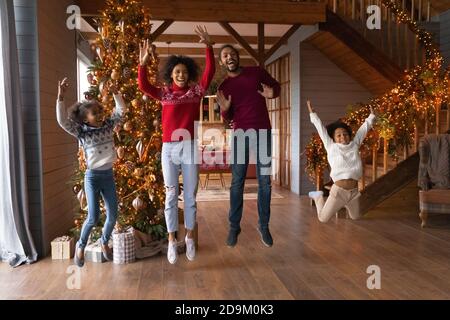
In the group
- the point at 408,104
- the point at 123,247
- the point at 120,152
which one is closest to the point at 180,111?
the point at 120,152

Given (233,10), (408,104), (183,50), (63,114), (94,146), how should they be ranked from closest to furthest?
(63,114)
(94,146)
(408,104)
(233,10)
(183,50)

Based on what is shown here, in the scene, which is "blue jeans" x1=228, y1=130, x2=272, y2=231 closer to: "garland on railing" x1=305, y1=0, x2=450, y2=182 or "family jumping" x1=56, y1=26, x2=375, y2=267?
"family jumping" x1=56, y1=26, x2=375, y2=267

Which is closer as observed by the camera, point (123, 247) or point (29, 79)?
point (123, 247)

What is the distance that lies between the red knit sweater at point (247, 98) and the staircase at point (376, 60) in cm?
336

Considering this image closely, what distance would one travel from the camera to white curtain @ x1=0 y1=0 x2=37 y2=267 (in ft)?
13.2

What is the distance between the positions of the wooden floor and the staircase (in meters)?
0.91

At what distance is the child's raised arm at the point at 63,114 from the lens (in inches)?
118

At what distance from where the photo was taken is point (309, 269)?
4.07 meters

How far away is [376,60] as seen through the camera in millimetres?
6906

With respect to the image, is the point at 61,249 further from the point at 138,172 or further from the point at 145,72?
the point at 145,72

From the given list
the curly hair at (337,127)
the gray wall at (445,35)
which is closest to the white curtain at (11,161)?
the curly hair at (337,127)

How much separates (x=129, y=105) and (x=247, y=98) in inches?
51.4

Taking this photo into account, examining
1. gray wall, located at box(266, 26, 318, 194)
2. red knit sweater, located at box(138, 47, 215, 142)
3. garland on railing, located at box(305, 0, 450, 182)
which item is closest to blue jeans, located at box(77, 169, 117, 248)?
red knit sweater, located at box(138, 47, 215, 142)
